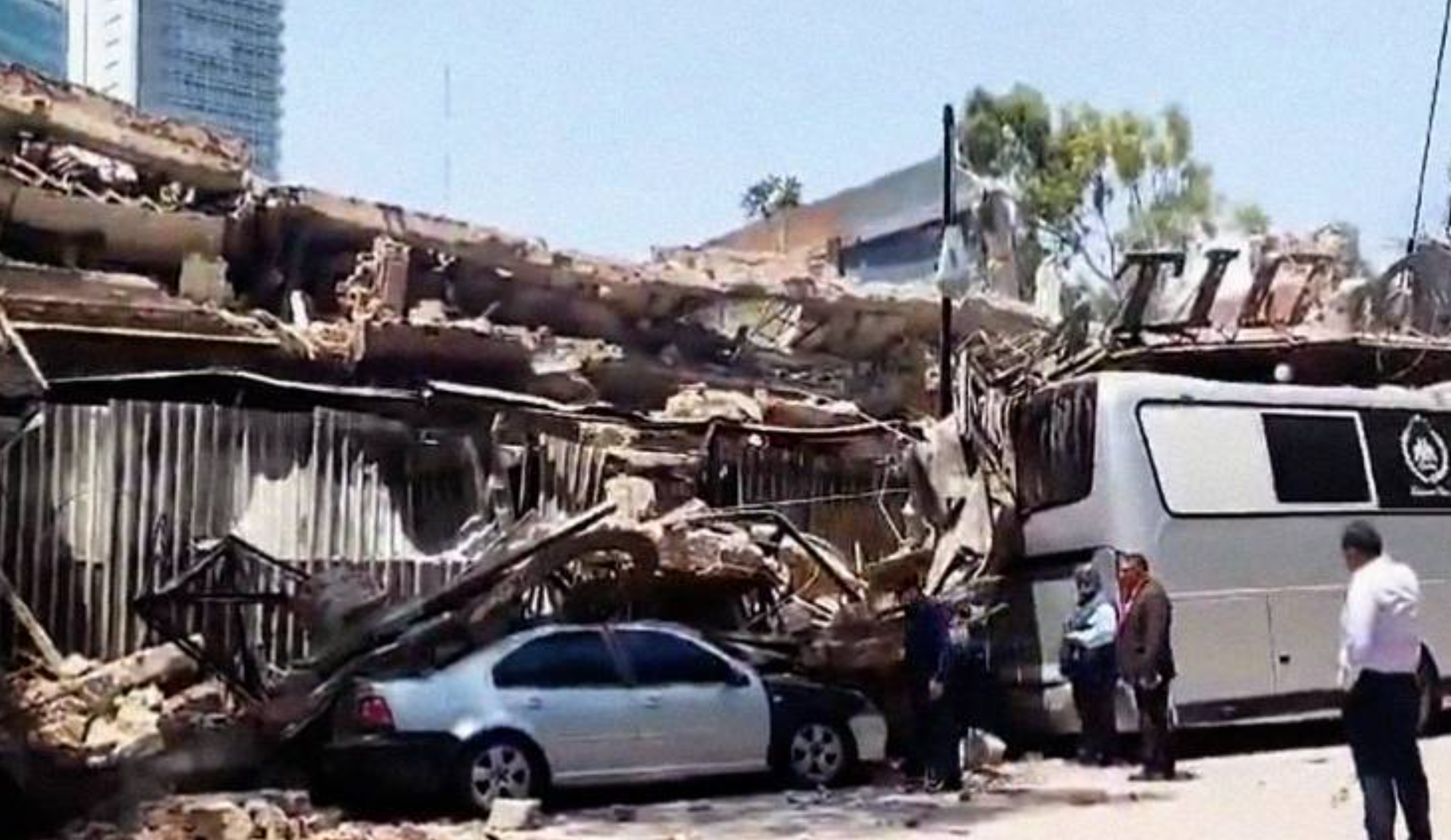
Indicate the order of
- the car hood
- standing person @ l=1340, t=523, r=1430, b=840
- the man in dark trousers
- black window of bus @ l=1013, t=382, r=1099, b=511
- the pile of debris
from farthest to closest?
black window of bus @ l=1013, t=382, r=1099, b=511, the man in dark trousers, the car hood, the pile of debris, standing person @ l=1340, t=523, r=1430, b=840

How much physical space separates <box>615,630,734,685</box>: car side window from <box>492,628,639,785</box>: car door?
173mm

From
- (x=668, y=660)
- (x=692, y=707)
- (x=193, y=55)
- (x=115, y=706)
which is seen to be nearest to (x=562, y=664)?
(x=668, y=660)

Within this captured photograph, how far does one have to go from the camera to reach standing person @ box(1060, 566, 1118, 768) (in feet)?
51.4

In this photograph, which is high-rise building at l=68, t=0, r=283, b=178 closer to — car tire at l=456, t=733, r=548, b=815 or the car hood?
the car hood

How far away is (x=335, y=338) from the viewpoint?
64.4 feet

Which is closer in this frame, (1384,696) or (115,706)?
(1384,696)

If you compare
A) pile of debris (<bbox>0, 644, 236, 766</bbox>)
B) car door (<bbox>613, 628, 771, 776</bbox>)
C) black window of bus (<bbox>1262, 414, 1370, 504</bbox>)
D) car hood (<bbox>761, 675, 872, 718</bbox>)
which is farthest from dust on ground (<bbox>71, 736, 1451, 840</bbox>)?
black window of bus (<bbox>1262, 414, 1370, 504</bbox>)

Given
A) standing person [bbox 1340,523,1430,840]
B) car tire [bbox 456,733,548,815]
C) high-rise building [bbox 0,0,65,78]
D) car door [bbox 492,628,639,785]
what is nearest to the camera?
standing person [bbox 1340,523,1430,840]

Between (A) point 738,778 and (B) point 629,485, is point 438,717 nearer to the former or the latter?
(A) point 738,778

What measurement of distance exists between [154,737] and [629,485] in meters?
4.77

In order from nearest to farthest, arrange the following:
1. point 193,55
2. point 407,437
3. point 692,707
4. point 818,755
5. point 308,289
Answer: point 692,707
point 818,755
point 407,437
point 308,289
point 193,55

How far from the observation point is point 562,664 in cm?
1335

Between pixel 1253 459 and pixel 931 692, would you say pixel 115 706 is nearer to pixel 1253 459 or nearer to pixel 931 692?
pixel 931 692

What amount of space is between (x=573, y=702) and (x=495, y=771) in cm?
73
